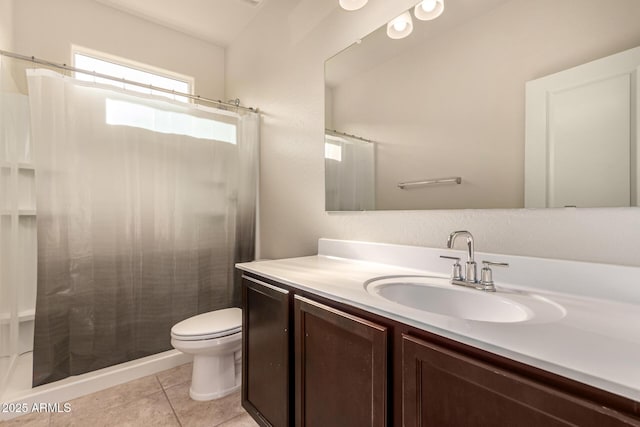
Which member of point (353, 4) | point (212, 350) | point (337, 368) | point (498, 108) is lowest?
point (212, 350)

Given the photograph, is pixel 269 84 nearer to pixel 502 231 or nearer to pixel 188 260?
pixel 188 260

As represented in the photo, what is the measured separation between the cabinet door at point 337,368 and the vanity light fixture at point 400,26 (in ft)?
4.41

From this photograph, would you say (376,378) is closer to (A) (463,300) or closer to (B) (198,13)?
(A) (463,300)

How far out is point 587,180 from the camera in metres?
0.93

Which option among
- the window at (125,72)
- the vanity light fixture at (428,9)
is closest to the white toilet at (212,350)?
the window at (125,72)

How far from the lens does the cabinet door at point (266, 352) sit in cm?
119

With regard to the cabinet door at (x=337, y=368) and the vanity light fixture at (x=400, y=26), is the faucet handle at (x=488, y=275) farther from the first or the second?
the vanity light fixture at (x=400, y=26)

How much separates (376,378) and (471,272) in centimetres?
52

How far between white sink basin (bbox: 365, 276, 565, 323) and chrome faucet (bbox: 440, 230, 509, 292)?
24 mm

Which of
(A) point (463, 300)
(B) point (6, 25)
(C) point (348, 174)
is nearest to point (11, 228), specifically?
(B) point (6, 25)

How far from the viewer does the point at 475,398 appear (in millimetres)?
612

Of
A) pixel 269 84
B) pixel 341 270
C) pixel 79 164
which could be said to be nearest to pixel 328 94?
pixel 269 84

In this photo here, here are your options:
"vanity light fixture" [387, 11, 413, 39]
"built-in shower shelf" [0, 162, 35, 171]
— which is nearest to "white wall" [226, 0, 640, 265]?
"vanity light fixture" [387, 11, 413, 39]

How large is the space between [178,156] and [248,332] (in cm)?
138
